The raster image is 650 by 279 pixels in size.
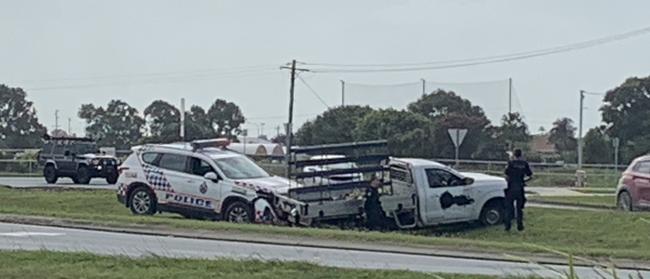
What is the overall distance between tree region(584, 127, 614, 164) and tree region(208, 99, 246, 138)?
2537 centimetres

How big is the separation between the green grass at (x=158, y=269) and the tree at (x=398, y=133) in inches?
1722

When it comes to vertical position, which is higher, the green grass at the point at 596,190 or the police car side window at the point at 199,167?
the police car side window at the point at 199,167

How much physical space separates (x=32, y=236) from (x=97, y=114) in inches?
2506

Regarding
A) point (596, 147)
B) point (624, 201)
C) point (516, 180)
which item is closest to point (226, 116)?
point (596, 147)

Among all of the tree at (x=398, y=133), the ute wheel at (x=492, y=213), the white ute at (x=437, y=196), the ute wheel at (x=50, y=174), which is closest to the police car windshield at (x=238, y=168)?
the white ute at (x=437, y=196)

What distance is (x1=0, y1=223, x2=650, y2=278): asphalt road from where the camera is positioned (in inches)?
555

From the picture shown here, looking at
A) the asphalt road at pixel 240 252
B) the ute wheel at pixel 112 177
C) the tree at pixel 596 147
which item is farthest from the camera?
the tree at pixel 596 147

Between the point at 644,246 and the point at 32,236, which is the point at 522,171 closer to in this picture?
the point at 644,246

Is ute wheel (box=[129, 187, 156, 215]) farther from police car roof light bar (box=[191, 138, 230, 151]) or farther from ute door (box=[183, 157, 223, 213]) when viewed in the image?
police car roof light bar (box=[191, 138, 230, 151])

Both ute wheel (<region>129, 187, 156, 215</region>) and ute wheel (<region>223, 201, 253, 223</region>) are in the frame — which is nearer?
ute wheel (<region>223, 201, 253, 223</region>)

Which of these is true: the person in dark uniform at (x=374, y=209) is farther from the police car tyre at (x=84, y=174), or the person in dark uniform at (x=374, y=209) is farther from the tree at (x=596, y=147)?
the tree at (x=596, y=147)

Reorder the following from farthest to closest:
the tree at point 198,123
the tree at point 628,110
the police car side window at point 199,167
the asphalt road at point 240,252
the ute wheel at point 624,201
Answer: the tree at point 198,123
the tree at point 628,110
the ute wheel at point 624,201
the police car side window at point 199,167
the asphalt road at point 240,252

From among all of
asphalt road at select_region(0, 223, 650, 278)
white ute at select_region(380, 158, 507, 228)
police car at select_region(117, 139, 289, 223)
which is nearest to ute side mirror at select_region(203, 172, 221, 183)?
police car at select_region(117, 139, 289, 223)

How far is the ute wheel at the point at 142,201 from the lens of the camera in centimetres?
2298
